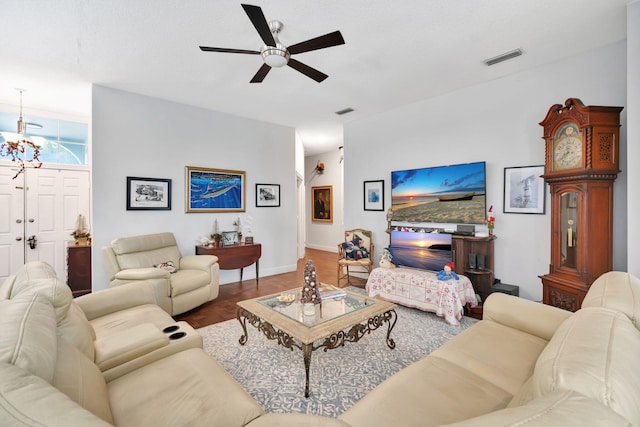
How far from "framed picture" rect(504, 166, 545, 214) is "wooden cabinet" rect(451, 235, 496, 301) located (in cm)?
46

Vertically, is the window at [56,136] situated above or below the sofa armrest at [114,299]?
above

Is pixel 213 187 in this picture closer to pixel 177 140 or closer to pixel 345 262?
pixel 177 140

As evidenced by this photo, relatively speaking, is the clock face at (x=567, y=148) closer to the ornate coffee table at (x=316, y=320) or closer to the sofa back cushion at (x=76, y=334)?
the ornate coffee table at (x=316, y=320)

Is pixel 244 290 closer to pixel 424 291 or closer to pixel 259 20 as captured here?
pixel 424 291

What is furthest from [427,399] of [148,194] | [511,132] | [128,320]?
[148,194]

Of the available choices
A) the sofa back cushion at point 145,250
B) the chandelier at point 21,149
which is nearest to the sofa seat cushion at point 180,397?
the sofa back cushion at point 145,250

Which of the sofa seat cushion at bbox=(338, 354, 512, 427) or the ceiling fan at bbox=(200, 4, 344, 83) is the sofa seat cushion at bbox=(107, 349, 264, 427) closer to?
the sofa seat cushion at bbox=(338, 354, 512, 427)

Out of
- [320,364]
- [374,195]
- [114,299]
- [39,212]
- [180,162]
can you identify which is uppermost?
[180,162]

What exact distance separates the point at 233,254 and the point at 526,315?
371cm

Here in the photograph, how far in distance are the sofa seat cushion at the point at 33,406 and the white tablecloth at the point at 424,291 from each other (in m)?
3.15

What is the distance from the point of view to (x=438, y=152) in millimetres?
4137

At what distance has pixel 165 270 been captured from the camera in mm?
3215

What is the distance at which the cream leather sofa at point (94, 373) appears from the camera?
25.4 inches

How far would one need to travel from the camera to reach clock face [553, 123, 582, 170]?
2619 mm
